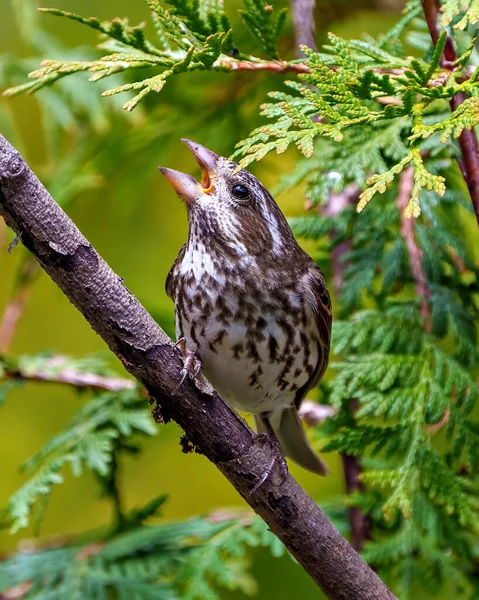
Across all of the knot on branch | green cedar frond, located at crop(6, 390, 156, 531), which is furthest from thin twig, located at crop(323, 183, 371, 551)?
the knot on branch

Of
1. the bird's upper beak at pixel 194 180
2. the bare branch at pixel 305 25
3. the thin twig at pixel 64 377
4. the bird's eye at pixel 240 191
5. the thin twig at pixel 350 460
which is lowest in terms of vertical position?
the thin twig at pixel 350 460

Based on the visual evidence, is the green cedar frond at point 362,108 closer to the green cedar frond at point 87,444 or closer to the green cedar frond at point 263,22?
the green cedar frond at point 263,22

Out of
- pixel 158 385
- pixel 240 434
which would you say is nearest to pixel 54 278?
pixel 158 385

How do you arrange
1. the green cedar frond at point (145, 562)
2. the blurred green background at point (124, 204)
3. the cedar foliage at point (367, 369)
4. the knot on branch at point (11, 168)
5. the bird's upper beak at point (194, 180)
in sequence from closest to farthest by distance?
1. the knot on branch at point (11, 168)
2. the cedar foliage at point (367, 369)
3. the bird's upper beak at point (194, 180)
4. the green cedar frond at point (145, 562)
5. the blurred green background at point (124, 204)

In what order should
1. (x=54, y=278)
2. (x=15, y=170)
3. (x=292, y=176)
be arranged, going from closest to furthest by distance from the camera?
(x=15, y=170), (x=54, y=278), (x=292, y=176)

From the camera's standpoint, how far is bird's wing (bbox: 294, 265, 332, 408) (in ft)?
8.60

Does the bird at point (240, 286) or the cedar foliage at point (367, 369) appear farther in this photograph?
the bird at point (240, 286)

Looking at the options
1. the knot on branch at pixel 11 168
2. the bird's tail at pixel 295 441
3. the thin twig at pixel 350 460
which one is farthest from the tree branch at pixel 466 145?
the bird's tail at pixel 295 441

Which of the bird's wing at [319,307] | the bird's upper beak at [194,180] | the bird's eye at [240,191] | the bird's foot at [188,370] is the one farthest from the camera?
the bird's wing at [319,307]

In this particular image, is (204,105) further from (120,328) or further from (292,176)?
(120,328)

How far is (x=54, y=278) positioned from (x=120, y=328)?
0.52 feet

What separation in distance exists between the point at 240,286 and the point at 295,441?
0.90 m

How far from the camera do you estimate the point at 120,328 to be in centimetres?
170

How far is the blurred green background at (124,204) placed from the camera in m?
3.55
